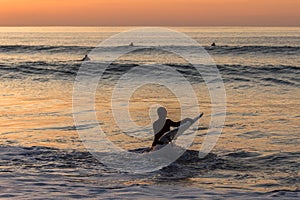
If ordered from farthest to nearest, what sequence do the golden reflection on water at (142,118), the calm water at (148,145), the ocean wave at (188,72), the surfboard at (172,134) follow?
the ocean wave at (188,72) → the golden reflection on water at (142,118) → the surfboard at (172,134) → the calm water at (148,145)

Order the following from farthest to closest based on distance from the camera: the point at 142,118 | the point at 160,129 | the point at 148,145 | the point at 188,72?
the point at 188,72 → the point at 142,118 → the point at 148,145 → the point at 160,129

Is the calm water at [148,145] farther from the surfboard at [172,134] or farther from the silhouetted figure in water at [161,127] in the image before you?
the silhouetted figure in water at [161,127]

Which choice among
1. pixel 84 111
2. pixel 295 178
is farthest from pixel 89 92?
pixel 295 178

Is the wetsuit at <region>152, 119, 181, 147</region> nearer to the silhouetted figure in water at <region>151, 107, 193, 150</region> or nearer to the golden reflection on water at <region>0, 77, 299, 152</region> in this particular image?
the silhouetted figure in water at <region>151, 107, 193, 150</region>

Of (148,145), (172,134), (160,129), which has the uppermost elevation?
(160,129)

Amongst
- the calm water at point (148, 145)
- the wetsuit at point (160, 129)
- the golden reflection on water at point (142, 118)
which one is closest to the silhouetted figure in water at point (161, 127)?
the wetsuit at point (160, 129)

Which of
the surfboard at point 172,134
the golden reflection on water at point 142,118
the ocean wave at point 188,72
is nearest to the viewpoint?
the surfboard at point 172,134

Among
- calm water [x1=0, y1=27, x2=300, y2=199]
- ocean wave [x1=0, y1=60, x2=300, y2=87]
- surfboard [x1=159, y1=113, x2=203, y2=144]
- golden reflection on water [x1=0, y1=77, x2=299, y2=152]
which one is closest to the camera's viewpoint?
calm water [x1=0, y1=27, x2=300, y2=199]

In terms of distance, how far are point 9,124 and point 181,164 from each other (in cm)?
795

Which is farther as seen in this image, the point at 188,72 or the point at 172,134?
the point at 188,72

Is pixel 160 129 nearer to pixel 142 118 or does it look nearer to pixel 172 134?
pixel 172 134

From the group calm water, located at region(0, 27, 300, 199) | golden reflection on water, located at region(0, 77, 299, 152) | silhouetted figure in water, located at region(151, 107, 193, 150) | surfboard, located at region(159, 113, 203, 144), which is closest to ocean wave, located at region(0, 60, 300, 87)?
calm water, located at region(0, 27, 300, 199)

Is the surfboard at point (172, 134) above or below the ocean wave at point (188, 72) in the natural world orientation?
below

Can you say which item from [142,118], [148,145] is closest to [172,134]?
[148,145]
